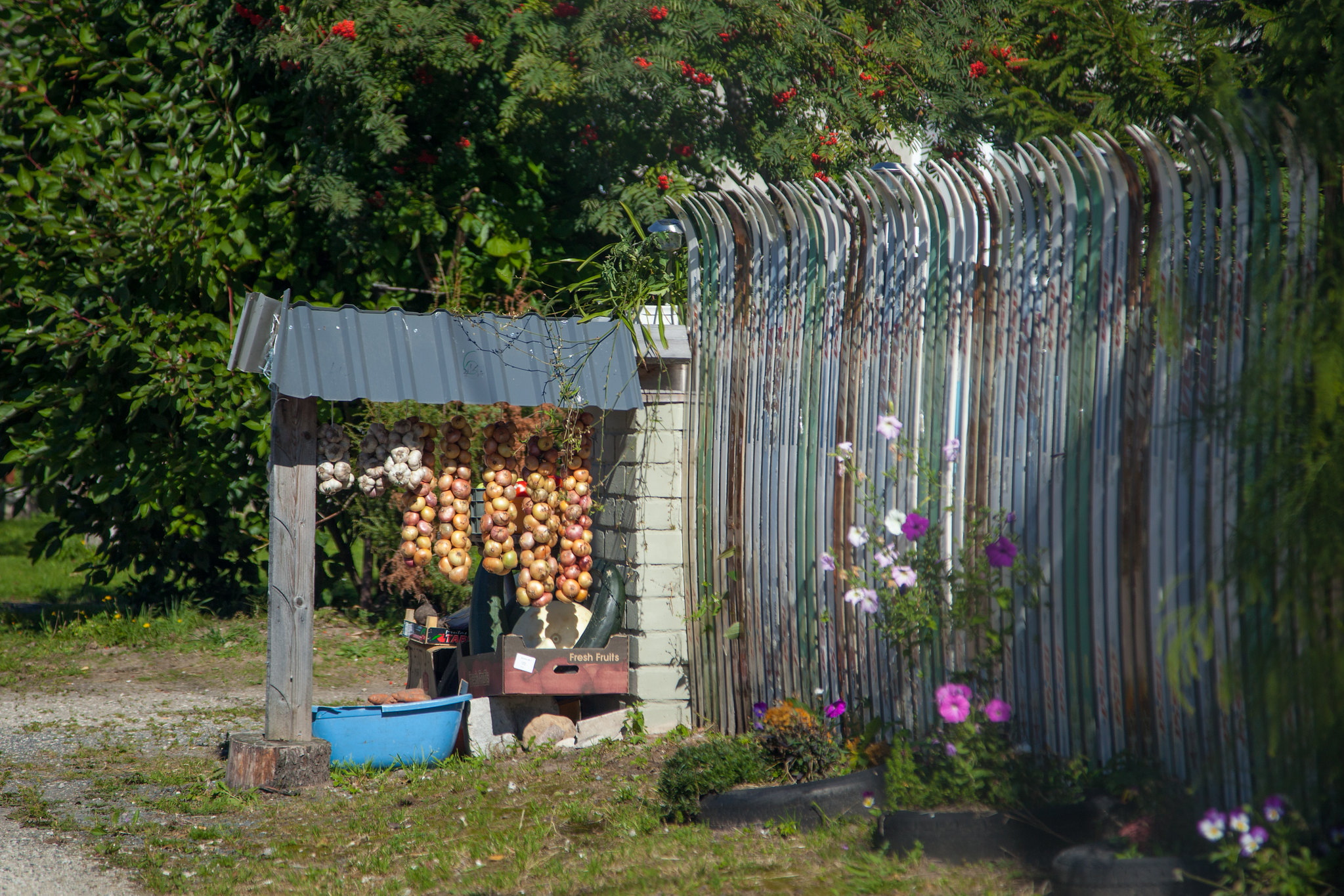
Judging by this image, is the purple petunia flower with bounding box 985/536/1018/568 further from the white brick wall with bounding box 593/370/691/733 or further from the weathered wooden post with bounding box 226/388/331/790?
the weathered wooden post with bounding box 226/388/331/790

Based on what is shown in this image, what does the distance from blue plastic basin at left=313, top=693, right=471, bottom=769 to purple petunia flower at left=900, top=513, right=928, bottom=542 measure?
104 inches

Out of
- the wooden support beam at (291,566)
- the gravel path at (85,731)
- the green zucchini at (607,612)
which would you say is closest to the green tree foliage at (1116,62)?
the green zucchini at (607,612)

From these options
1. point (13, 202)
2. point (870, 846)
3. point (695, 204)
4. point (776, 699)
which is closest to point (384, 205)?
point (13, 202)

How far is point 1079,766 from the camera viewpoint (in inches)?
135

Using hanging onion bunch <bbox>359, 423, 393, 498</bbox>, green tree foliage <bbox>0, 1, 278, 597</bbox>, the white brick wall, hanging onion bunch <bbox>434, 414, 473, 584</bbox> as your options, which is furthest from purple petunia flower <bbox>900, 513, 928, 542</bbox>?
green tree foliage <bbox>0, 1, 278, 597</bbox>

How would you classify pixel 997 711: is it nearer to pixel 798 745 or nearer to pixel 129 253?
pixel 798 745

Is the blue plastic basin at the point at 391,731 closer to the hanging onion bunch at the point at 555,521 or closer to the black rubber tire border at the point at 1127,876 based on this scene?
the hanging onion bunch at the point at 555,521

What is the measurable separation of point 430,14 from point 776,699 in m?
5.38

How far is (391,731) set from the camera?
539 centimetres

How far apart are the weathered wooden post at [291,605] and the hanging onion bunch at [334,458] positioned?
8cm

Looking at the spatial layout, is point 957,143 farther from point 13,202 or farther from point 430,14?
point 13,202

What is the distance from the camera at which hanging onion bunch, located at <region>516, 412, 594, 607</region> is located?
5330 millimetres

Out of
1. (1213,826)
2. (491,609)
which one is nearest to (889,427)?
(1213,826)

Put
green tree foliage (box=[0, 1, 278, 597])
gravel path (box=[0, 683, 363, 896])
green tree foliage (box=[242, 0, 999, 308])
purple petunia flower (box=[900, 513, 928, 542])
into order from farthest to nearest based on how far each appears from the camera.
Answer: green tree foliage (box=[0, 1, 278, 597]) → green tree foliage (box=[242, 0, 999, 308]) → gravel path (box=[0, 683, 363, 896]) → purple petunia flower (box=[900, 513, 928, 542])
